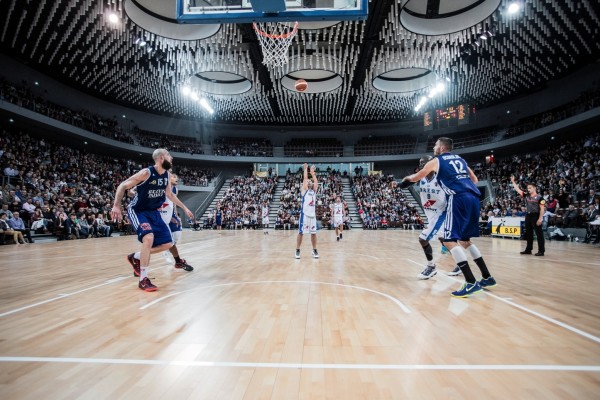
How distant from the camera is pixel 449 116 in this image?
77.8 ft

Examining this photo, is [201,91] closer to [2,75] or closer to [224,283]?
[2,75]

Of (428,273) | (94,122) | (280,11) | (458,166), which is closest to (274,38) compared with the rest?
(280,11)

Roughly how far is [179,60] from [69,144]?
12.7m

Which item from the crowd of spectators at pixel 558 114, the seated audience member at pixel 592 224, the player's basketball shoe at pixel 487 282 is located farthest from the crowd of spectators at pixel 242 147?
the player's basketball shoe at pixel 487 282

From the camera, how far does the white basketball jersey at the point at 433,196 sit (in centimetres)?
519

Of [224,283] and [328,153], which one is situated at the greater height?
[328,153]

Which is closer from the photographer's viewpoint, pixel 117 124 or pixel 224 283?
pixel 224 283

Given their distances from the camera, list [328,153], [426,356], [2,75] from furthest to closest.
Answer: [328,153] < [2,75] < [426,356]

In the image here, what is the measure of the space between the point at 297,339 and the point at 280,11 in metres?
5.75

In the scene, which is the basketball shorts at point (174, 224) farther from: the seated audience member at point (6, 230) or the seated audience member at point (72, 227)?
the seated audience member at point (72, 227)

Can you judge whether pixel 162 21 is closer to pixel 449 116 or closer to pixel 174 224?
pixel 174 224

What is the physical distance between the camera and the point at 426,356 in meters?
2.15

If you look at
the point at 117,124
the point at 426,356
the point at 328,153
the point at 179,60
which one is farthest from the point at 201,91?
the point at 426,356

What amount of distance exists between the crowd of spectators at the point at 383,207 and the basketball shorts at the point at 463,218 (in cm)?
1972
